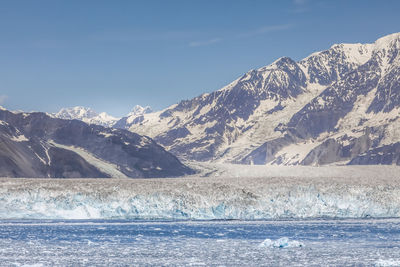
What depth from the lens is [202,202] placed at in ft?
293

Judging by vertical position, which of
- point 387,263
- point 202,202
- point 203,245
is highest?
point 202,202

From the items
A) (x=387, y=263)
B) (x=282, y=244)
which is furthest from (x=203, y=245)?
(x=387, y=263)

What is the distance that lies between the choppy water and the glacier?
22.6 feet

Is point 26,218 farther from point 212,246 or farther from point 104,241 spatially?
point 212,246

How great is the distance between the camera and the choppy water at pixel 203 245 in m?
44.9

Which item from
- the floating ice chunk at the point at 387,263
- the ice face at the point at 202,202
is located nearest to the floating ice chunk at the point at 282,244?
the floating ice chunk at the point at 387,263

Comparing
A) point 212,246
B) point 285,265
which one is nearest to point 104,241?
point 212,246

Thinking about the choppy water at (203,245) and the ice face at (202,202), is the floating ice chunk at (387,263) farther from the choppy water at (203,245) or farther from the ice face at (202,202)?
the ice face at (202,202)

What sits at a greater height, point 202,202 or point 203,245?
point 202,202

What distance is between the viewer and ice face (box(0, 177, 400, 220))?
8988 cm

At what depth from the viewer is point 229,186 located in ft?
307

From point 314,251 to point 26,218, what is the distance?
54518mm

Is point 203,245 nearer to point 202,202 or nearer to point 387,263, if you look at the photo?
point 387,263

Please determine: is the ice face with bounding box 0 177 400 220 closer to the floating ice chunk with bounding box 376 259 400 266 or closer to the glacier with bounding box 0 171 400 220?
the glacier with bounding box 0 171 400 220
